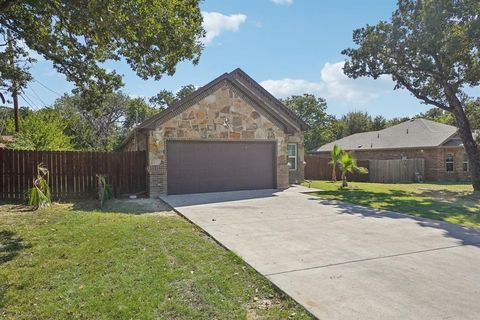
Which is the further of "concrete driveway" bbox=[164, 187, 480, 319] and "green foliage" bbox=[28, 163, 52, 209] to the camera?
"green foliage" bbox=[28, 163, 52, 209]

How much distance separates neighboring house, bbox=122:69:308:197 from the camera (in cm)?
1340

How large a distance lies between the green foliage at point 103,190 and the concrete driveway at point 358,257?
10.3 ft

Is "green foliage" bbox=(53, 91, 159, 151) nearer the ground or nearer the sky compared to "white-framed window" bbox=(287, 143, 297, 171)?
nearer the sky

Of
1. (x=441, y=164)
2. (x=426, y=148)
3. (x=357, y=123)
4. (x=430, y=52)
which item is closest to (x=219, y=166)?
(x=430, y=52)

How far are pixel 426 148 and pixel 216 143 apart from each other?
58.8 ft

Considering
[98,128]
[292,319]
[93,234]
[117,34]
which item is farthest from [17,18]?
[98,128]

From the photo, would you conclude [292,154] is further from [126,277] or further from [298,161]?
[126,277]

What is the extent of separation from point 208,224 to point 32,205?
623 cm

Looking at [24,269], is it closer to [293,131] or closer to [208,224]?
[208,224]

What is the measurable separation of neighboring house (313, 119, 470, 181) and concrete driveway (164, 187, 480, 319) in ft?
58.6

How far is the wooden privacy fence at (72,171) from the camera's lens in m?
12.1

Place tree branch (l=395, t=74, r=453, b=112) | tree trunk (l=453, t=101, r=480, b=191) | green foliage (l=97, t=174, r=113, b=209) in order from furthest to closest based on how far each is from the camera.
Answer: tree branch (l=395, t=74, r=453, b=112)
tree trunk (l=453, t=101, r=480, b=191)
green foliage (l=97, t=174, r=113, b=209)

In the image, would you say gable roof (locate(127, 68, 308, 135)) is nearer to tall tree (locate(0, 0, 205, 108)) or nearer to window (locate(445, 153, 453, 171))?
tall tree (locate(0, 0, 205, 108))

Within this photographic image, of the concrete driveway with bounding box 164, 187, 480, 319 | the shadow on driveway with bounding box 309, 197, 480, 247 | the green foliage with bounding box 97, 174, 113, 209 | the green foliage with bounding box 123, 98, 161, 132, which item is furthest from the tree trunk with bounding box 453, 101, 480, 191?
the green foliage with bounding box 123, 98, 161, 132
